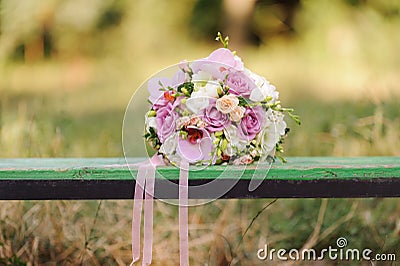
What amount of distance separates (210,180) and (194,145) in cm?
8

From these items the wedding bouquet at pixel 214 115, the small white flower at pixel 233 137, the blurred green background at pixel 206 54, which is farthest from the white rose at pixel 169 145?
the blurred green background at pixel 206 54

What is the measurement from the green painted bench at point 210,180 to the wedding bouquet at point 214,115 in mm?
43

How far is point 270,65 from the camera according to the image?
3.72m

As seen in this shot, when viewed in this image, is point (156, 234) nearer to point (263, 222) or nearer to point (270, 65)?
point (263, 222)

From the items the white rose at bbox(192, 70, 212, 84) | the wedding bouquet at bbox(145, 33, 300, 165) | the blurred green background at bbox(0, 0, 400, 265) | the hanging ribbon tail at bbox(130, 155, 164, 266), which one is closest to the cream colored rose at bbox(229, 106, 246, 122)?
the wedding bouquet at bbox(145, 33, 300, 165)

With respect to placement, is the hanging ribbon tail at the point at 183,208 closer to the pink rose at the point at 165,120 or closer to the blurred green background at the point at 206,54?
the pink rose at the point at 165,120

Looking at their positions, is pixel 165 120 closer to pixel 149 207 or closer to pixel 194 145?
pixel 194 145

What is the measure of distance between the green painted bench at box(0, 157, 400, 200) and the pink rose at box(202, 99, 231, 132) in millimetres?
92

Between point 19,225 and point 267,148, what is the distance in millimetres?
1036

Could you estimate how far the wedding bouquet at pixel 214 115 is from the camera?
161 cm

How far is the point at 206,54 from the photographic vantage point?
3.79 m

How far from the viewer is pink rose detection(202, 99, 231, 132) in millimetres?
1607

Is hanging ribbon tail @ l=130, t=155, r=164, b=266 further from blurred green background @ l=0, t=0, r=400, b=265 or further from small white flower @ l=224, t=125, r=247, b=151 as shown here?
blurred green background @ l=0, t=0, r=400, b=265

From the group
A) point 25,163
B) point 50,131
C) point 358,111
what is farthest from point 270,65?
point 25,163
